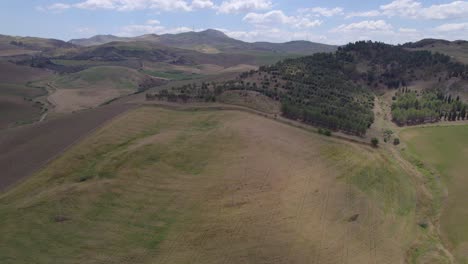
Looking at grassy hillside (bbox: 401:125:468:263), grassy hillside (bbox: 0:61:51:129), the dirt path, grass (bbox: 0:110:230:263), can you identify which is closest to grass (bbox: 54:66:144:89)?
grassy hillside (bbox: 0:61:51:129)

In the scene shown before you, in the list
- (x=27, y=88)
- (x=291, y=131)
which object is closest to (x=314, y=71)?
(x=291, y=131)

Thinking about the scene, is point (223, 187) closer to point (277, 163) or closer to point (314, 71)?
point (277, 163)

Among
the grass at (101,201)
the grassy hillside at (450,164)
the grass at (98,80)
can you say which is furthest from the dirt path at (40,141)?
the grass at (98,80)

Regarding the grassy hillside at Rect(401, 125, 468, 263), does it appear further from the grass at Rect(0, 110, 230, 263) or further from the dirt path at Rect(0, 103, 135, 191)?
the dirt path at Rect(0, 103, 135, 191)

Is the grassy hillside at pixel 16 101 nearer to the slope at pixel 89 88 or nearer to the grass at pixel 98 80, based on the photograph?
the slope at pixel 89 88

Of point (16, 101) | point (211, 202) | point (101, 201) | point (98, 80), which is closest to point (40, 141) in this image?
point (101, 201)

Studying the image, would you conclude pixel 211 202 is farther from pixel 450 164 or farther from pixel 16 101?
pixel 16 101

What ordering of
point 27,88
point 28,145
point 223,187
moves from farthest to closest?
point 27,88, point 28,145, point 223,187
